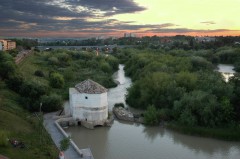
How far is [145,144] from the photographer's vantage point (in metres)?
26.3

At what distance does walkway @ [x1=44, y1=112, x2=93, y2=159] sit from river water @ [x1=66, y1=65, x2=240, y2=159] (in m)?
1.57

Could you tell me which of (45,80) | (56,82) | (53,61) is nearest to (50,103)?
(56,82)

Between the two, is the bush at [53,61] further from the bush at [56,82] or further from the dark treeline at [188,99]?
the dark treeline at [188,99]

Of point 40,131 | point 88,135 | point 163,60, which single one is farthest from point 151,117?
point 163,60

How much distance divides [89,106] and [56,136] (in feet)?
16.2

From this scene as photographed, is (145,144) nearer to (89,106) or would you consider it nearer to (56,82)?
(89,106)

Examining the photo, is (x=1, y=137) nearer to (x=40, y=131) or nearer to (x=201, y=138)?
(x=40, y=131)

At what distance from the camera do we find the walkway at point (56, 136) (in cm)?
2162

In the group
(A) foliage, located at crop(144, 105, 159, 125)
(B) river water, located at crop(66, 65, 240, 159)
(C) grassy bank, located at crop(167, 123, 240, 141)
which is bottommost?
(B) river water, located at crop(66, 65, 240, 159)

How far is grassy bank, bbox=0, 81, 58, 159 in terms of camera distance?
19.6 meters

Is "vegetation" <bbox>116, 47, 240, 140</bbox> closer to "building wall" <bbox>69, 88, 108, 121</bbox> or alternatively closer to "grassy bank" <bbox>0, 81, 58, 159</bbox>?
"building wall" <bbox>69, 88, 108, 121</bbox>

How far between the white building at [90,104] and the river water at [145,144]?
105 cm

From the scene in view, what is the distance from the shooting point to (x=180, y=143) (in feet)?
87.9

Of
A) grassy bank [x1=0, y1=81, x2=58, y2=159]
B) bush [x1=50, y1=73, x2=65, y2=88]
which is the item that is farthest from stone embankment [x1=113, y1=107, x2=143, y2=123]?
bush [x1=50, y1=73, x2=65, y2=88]
